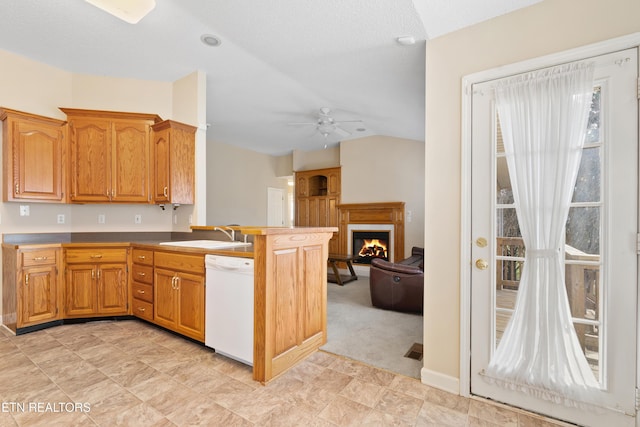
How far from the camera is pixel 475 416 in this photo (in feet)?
5.87

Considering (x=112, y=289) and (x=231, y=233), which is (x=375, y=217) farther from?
(x=112, y=289)

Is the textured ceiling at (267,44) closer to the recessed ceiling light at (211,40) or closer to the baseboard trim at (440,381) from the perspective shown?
the recessed ceiling light at (211,40)

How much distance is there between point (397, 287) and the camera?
3.74 meters

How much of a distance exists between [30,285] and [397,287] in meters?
4.02

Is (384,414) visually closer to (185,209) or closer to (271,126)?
(185,209)

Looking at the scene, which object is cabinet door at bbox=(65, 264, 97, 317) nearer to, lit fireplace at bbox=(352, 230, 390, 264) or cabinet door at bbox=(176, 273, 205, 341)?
cabinet door at bbox=(176, 273, 205, 341)

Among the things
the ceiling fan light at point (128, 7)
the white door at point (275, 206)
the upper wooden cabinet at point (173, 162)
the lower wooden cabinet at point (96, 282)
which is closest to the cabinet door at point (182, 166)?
the upper wooden cabinet at point (173, 162)

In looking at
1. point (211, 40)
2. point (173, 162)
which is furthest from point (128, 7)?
point (173, 162)

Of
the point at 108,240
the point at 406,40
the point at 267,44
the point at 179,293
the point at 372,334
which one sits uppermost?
the point at 267,44

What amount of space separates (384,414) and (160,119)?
3.83 metres

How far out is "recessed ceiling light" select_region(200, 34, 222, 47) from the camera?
2744 mm

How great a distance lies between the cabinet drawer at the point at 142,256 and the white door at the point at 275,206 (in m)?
4.66

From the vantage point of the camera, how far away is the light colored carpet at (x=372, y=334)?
8.12 feet

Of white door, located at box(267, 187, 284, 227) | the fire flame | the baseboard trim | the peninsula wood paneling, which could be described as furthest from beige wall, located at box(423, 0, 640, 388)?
white door, located at box(267, 187, 284, 227)
